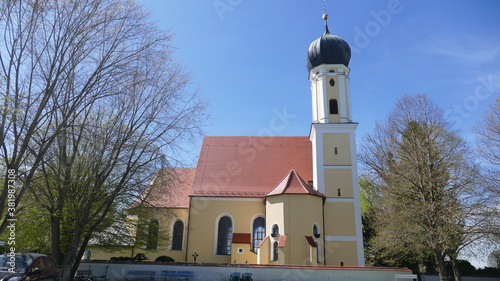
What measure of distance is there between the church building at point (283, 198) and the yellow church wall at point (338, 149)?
0.22ft

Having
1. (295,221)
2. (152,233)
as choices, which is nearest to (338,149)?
(295,221)

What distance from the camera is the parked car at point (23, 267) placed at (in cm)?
888

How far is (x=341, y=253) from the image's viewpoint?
21812mm

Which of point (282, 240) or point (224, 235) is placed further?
point (224, 235)

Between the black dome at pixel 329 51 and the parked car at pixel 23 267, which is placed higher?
the black dome at pixel 329 51

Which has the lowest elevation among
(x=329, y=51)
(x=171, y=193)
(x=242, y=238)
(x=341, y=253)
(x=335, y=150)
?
(x=341, y=253)

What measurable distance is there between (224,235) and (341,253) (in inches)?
304

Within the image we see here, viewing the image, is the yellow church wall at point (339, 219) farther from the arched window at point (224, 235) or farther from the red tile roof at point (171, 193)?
the red tile roof at point (171, 193)

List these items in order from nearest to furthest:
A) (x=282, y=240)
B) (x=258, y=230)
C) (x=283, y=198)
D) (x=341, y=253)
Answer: (x=282, y=240) < (x=283, y=198) < (x=341, y=253) < (x=258, y=230)

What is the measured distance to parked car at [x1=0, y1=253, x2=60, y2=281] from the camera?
29.1ft

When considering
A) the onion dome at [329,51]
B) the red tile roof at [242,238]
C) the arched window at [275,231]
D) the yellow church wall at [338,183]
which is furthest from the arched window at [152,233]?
the onion dome at [329,51]

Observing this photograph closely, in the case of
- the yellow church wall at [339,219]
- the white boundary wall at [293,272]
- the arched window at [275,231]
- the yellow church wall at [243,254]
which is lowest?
the white boundary wall at [293,272]

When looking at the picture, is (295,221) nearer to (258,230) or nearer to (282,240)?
(282,240)

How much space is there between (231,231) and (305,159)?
24.9 ft
